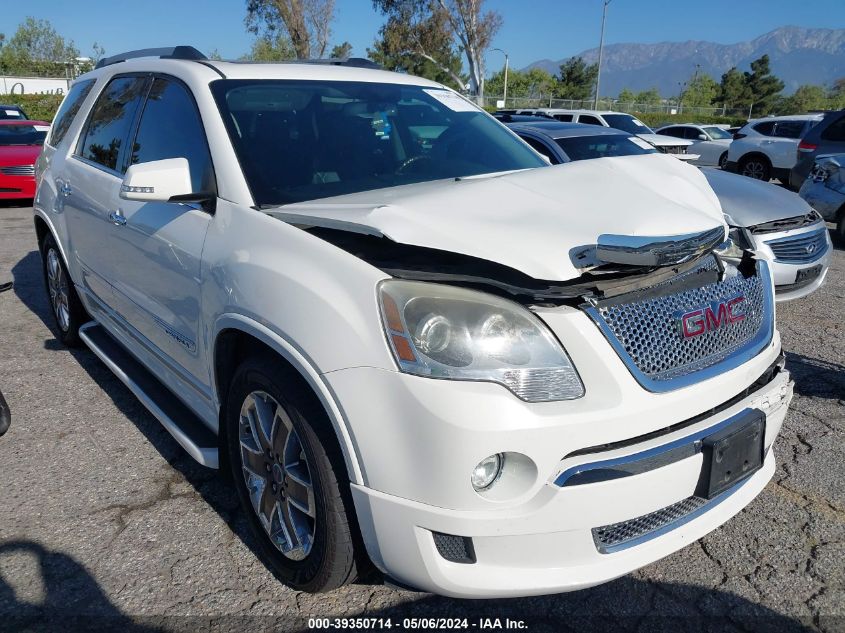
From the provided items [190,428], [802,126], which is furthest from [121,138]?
[802,126]

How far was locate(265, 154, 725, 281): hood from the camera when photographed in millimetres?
1935

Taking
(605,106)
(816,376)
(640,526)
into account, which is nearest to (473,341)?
(640,526)

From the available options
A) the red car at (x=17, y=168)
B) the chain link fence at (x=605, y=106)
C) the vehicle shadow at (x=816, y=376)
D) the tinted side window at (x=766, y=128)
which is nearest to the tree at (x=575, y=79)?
the chain link fence at (x=605, y=106)

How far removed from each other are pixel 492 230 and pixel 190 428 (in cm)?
165

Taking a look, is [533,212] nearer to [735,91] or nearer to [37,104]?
[37,104]

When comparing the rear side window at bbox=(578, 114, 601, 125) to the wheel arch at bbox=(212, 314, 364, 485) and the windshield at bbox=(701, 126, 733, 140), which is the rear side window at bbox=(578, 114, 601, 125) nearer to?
the windshield at bbox=(701, 126, 733, 140)

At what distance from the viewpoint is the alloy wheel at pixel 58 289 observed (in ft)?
15.0

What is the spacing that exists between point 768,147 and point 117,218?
15.9m

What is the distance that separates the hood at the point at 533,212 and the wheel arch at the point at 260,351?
1.28 feet

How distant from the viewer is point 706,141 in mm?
19500

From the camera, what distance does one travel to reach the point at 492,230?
78.5 inches

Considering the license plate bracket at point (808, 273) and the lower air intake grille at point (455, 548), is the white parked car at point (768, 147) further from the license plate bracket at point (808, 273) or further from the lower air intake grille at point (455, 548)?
the lower air intake grille at point (455, 548)

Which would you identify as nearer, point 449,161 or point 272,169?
point 272,169

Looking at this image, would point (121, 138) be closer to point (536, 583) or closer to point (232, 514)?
point (232, 514)
